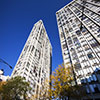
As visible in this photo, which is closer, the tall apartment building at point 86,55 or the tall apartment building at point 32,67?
the tall apartment building at point 86,55

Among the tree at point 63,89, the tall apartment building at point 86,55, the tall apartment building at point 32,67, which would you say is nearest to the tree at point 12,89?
the tree at point 63,89

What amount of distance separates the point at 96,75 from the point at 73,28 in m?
24.8

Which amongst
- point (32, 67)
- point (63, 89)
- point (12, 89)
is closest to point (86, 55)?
point (63, 89)

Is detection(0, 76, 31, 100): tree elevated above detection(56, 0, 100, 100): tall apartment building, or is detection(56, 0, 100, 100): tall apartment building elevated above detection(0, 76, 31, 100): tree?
→ detection(56, 0, 100, 100): tall apartment building

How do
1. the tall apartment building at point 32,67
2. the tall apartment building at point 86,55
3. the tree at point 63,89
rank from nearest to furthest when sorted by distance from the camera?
the tree at point 63,89
the tall apartment building at point 86,55
the tall apartment building at point 32,67

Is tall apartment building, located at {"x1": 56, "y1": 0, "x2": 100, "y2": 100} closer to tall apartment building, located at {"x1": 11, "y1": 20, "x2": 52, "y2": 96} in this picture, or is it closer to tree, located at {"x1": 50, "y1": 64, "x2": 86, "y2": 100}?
tree, located at {"x1": 50, "y1": 64, "x2": 86, "y2": 100}

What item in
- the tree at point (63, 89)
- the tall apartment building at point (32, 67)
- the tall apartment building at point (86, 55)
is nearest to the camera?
the tree at point (63, 89)

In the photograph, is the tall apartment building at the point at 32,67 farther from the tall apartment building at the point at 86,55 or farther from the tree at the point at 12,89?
the tall apartment building at the point at 86,55

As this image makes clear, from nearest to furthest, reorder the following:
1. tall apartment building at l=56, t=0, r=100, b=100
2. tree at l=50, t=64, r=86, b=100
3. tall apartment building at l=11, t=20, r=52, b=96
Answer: tree at l=50, t=64, r=86, b=100, tall apartment building at l=56, t=0, r=100, b=100, tall apartment building at l=11, t=20, r=52, b=96

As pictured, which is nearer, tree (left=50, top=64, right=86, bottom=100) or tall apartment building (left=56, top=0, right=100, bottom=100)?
tree (left=50, top=64, right=86, bottom=100)

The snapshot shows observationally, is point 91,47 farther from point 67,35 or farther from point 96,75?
point 67,35

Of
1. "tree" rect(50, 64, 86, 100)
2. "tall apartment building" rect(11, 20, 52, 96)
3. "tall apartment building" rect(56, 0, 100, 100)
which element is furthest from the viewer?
"tall apartment building" rect(11, 20, 52, 96)

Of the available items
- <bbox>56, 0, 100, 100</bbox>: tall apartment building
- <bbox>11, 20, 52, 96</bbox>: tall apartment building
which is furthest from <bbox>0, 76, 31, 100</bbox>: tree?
<bbox>56, 0, 100, 100</bbox>: tall apartment building

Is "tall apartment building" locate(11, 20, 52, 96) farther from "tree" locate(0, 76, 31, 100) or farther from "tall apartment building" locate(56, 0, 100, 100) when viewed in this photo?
"tall apartment building" locate(56, 0, 100, 100)
